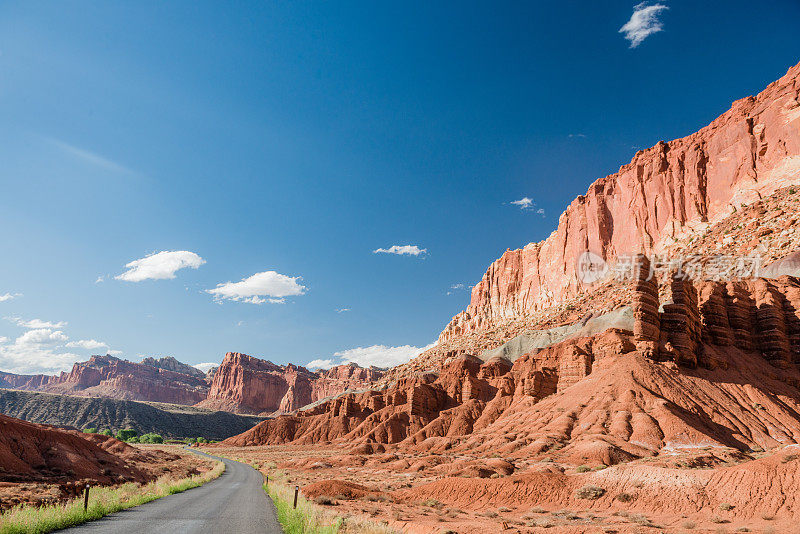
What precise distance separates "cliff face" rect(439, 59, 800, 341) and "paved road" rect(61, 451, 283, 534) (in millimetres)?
115615

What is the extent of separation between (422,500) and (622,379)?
32557 mm

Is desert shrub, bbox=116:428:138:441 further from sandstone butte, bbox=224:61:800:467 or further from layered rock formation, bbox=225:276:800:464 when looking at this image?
layered rock formation, bbox=225:276:800:464

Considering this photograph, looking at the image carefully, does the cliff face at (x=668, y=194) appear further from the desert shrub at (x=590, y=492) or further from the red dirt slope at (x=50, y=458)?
the red dirt slope at (x=50, y=458)

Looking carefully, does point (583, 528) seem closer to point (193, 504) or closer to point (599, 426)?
point (193, 504)

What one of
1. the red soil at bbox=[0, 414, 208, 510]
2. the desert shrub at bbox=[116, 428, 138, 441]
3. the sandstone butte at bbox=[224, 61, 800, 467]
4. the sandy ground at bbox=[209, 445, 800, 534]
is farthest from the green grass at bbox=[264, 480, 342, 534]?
the desert shrub at bbox=[116, 428, 138, 441]

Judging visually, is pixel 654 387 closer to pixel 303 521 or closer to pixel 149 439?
pixel 303 521

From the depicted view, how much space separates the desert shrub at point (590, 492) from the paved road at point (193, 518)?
17430 millimetres

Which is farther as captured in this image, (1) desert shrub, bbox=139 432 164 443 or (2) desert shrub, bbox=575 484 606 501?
(1) desert shrub, bbox=139 432 164 443

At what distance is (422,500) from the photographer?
31.1 m

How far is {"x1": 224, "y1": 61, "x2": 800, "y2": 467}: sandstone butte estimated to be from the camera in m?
46.0

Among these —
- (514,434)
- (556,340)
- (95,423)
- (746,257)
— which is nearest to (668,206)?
(746,257)

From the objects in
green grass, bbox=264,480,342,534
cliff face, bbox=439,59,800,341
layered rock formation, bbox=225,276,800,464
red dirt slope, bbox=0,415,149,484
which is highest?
cliff face, bbox=439,59,800,341

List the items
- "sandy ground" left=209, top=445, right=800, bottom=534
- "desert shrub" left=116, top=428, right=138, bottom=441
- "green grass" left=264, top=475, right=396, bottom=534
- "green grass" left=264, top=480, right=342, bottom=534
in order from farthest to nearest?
"desert shrub" left=116, top=428, right=138, bottom=441 → "sandy ground" left=209, top=445, right=800, bottom=534 → "green grass" left=264, top=475, right=396, bottom=534 → "green grass" left=264, top=480, right=342, bottom=534

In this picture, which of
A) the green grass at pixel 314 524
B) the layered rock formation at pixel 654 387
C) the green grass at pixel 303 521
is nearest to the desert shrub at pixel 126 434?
the layered rock formation at pixel 654 387
